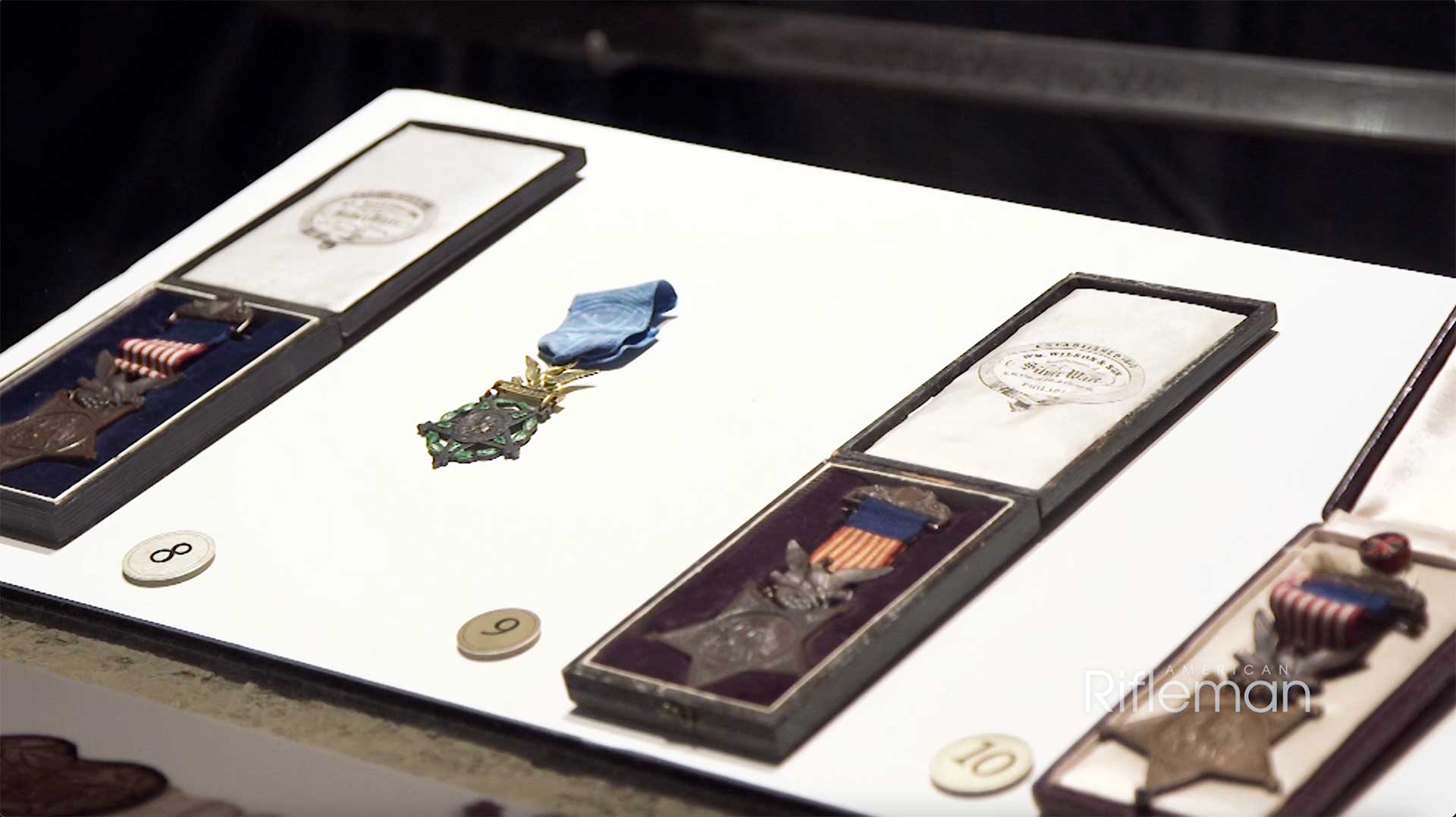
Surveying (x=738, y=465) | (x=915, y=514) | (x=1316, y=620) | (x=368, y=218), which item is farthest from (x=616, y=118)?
(x=1316, y=620)

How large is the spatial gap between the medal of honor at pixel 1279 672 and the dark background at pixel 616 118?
1.24m

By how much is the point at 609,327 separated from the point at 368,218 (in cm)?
33

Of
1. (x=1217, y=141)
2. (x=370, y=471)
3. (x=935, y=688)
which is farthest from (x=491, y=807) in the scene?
(x=1217, y=141)

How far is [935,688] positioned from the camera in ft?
4.15

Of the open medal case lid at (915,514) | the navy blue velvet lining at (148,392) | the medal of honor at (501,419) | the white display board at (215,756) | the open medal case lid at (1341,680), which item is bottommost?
the open medal case lid at (1341,680)

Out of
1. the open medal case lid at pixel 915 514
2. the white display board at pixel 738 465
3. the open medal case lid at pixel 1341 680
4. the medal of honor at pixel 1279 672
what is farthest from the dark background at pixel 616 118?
the medal of honor at pixel 1279 672

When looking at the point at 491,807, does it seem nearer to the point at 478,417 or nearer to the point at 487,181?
the point at 478,417

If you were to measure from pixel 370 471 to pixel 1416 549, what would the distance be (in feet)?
2.60

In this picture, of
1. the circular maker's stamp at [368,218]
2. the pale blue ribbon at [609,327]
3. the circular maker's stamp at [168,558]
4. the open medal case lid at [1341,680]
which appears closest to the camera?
the open medal case lid at [1341,680]

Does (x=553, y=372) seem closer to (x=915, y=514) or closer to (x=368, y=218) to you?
(x=368, y=218)

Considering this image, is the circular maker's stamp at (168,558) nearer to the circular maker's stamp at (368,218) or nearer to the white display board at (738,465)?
the white display board at (738,465)

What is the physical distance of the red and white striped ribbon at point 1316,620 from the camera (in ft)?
3.88

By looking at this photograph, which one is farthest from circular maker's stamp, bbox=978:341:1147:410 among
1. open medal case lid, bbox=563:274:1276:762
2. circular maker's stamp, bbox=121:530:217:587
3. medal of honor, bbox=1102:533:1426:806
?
circular maker's stamp, bbox=121:530:217:587

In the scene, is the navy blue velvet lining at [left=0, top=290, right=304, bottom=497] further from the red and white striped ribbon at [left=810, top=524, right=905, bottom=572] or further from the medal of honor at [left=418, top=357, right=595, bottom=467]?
the red and white striped ribbon at [left=810, top=524, right=905, bottom=572]
